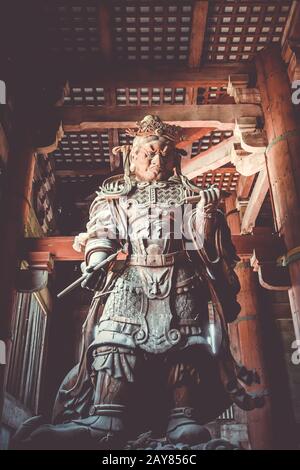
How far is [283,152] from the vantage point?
5418 millimetres

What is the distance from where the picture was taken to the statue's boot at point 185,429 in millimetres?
2891

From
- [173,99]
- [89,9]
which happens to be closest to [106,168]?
[173,99]

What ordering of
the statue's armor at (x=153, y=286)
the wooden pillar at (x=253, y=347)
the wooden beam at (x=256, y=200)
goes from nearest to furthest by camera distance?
the statue's armor at (x=153, y=286) < the wooden pillar at (x=253, y=347) < the wooden beam at (x=256, y=200)

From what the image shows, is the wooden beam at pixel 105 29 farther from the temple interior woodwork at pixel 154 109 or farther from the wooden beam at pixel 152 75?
the wooden beam at pixel 152 75

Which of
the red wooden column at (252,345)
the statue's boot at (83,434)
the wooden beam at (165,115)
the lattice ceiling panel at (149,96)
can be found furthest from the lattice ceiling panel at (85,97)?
the statue's boot at (83,434)

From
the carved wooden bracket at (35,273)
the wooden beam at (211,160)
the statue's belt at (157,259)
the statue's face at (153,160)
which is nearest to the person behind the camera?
the statue's belt at (157,259)

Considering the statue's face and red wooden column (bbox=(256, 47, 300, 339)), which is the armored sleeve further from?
red wooden column (bbox=(256, 47, 300, 339))

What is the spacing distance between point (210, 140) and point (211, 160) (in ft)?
2.94

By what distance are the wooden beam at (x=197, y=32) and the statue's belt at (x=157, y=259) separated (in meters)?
3.57

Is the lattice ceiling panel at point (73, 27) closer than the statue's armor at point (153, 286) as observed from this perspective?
No

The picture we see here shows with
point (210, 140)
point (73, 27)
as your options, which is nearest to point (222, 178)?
point (210, 140)

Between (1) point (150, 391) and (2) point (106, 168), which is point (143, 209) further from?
(2) point (106, 168)

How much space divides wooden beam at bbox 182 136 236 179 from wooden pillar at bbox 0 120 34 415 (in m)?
2.54

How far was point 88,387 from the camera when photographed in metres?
3.37
